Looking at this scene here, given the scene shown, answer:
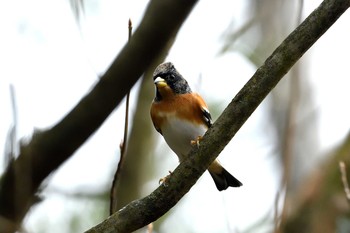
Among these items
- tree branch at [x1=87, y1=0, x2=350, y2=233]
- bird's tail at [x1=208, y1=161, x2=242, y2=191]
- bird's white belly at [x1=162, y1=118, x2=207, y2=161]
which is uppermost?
tree branch at [x1=87, y1=0, x2=350, y2=233]

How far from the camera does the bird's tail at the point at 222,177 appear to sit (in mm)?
4844

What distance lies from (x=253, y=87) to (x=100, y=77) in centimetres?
93

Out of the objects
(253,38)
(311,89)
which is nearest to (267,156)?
(311,89)

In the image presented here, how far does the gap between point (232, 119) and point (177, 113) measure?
1.79 metres

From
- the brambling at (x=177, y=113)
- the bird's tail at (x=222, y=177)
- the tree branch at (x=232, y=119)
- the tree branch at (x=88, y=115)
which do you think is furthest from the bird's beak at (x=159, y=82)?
the tree branch at (x=232, y=119)

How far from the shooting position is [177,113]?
4562 millimetres

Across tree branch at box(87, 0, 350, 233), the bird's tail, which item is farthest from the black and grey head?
tree branch at box(87, 0, 350, 233)

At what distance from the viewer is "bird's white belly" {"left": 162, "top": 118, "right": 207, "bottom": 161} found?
4492 millimetres

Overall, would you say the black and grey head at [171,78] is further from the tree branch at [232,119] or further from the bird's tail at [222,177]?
the tree branch at [232,119]

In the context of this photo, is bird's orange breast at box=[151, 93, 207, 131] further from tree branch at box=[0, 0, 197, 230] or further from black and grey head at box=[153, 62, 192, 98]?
tree branch at box=[0, 0, 197, 230]

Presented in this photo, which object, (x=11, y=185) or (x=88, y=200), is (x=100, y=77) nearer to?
(x=11, y=185)

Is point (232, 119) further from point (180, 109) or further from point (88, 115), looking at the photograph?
point (180, 109)

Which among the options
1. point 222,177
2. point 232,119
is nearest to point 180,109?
point 222,177

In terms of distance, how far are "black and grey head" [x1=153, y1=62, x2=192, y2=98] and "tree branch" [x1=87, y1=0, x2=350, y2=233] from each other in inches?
68.0
